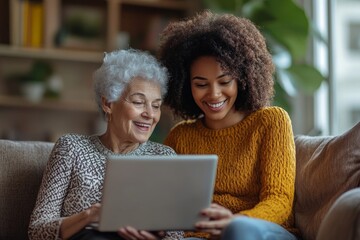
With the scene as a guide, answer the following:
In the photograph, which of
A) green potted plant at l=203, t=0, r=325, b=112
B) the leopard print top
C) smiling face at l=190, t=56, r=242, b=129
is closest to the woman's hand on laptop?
the leopard print top

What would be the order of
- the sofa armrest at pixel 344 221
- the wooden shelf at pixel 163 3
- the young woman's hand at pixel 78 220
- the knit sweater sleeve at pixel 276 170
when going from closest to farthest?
the sofa armrest at pixel 344 221
the young woman's hand at pixel 78 220
the knit sweater sleeve at pixel 276 170
the wooden shelf at pixel 163 3

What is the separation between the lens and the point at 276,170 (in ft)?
7.04

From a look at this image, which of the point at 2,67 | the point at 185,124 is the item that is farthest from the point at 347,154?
the point at 2,67

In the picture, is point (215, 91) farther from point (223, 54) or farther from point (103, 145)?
point (103, 145)

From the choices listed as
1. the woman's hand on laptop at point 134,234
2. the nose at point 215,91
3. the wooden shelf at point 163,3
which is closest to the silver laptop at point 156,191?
the woman's hand on laptop at point 134,234

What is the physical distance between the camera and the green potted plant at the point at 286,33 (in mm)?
3543

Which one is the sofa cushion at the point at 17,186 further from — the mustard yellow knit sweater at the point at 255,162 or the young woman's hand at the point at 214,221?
the young woman's hand at the point at 214,221

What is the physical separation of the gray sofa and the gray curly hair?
0.34m

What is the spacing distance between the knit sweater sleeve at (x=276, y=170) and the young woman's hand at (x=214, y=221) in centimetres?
13

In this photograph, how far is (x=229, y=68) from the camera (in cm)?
226

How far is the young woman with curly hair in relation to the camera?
2.17 metres

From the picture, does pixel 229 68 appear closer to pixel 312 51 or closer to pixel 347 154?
pixel 347 154

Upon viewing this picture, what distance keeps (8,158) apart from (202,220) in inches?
31.9

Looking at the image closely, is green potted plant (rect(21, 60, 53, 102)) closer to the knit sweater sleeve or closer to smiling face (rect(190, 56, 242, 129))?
smiling face (rect(190, 56, 242, 129))
